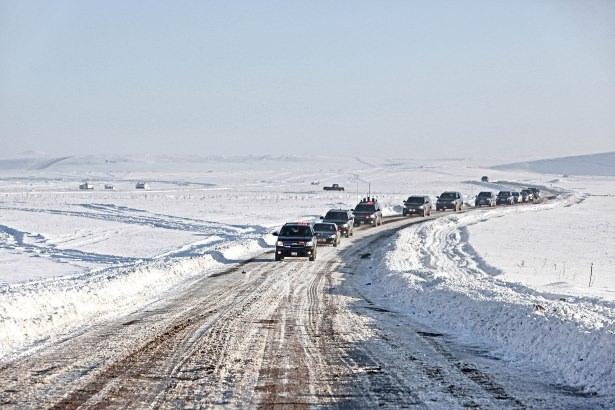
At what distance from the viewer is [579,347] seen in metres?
11.2

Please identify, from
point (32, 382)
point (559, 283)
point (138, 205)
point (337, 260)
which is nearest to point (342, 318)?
point (32, 382)

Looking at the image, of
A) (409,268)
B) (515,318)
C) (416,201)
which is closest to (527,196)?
(416,201)

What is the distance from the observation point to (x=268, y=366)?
1098 cm

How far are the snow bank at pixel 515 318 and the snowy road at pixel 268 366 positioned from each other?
508 millimetres

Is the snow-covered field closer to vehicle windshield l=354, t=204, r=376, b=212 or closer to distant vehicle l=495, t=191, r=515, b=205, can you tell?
vehicle windshield l=354, t=204, r=376, b=212

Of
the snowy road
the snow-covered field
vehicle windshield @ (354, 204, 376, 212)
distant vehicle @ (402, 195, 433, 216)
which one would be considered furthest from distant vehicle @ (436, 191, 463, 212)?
the snowy road

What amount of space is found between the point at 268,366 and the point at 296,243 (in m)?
21.7

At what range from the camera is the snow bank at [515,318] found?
10.6 meters

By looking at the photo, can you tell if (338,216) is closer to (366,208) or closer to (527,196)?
(366,208)

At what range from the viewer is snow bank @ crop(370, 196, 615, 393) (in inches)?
418

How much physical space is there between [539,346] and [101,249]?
3010cm

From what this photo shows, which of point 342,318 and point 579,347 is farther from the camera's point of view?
point 342,318

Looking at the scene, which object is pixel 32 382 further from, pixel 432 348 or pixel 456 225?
pixel 456 225

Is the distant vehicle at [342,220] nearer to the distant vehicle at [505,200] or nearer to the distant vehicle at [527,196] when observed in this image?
the distant vehicle at [505,200]
